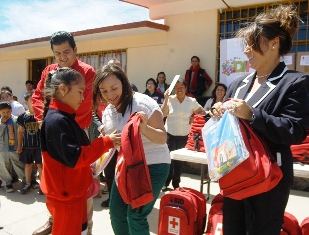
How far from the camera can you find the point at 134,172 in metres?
1.84

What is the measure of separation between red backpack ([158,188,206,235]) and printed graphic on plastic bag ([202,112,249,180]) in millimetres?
1349

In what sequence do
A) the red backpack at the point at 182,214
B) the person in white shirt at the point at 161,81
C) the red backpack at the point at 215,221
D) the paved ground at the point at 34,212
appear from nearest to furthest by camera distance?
the red backpack at the point at 215,221, the red backpack at the point at 182,214, the paved ground at the point at 34,212, the person in white shirt at the point at 161,81

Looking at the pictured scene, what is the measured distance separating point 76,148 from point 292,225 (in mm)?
1766

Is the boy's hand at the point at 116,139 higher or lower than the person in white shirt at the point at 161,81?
lower

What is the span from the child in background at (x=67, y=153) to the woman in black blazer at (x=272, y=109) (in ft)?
2.80

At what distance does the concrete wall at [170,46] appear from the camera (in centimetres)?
705

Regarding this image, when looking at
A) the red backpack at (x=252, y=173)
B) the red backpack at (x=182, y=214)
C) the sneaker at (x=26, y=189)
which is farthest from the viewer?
the sneaker at (x=26, y=189)

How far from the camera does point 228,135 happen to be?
5.11 feet

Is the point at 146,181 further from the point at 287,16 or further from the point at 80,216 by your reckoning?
the point at 287,16

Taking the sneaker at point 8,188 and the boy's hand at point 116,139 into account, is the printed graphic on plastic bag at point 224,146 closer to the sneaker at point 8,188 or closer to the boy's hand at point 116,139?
the boy's hand at point 116,139

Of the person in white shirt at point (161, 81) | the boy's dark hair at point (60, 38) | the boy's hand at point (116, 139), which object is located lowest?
the boy's hand at point (116, 139)

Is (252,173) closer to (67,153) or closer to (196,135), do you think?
(67,153)

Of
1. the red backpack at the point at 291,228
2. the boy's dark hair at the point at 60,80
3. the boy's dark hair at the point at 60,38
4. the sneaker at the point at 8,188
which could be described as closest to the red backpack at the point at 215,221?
the red backpack at the point at 291,228

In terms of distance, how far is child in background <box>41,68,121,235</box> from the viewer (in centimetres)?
190
